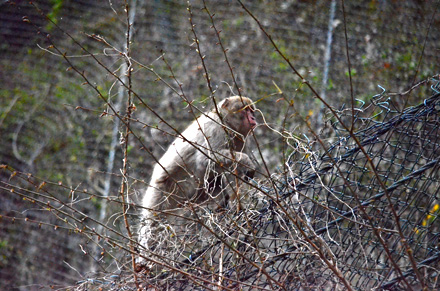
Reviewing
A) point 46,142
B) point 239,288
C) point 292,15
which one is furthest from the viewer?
point 46,142

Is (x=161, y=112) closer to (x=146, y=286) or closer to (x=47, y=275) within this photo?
(x=47, y=275)

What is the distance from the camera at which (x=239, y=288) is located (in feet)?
8.71

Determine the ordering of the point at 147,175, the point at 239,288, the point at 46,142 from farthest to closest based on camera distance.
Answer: the point at 46,142 < the point at 147,175 < the point at 239,288

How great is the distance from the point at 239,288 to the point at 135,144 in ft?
19.7

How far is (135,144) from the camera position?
8453 millimetres

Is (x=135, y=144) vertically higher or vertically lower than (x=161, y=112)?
lower

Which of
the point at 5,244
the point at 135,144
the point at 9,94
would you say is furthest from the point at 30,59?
the point at 5,244

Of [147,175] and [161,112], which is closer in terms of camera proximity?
[147,175]

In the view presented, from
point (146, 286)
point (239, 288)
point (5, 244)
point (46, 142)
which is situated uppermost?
point (239, 288)

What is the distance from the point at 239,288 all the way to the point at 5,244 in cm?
678

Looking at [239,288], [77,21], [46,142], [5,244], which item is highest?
[239,288]

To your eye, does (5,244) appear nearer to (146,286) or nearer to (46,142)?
(46,142)

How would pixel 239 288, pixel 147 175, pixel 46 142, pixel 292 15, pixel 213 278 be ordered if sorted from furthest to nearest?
1. pixel 46 142
2. pixel 292 15
3. pixel 147 175
4. pixel 213 278
5. pixel 239 288

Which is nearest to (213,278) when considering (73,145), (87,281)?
→ (87,281)
